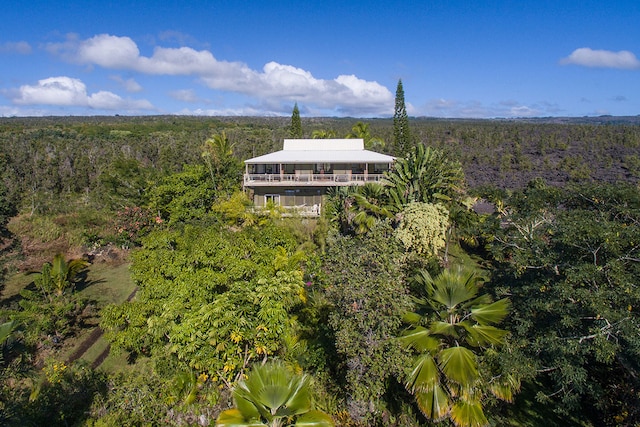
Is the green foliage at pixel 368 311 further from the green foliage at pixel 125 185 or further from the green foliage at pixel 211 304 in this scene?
the green foliage at pixel 125 185

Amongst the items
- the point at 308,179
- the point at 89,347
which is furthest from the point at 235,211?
the point at 89,347

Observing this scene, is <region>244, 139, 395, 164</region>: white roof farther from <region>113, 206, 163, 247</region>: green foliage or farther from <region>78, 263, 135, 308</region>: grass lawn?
<region>78, 263, 135, 308</region>: grass lawn

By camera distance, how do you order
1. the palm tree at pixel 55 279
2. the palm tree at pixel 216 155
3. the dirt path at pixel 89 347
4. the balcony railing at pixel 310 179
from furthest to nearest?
→ the palm tree at pixel 216 155 → the balcony railing at pixel 310 179 → the palm tree at pixel 55 279 → the dirt path at pixel 89 347

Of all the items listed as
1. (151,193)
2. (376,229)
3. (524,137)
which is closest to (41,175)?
(151,193)

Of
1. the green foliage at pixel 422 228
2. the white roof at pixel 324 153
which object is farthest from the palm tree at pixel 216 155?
the green foliage at pixel 422 228

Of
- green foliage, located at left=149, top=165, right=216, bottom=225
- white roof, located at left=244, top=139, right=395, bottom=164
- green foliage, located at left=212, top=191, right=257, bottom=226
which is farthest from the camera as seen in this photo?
white roof, located at left=244, top=139, right=395, bottom=164

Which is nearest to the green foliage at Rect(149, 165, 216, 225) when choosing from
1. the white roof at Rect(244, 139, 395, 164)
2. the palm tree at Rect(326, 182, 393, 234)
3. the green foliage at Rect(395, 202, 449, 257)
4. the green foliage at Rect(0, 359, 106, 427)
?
the white roof at Rect(244, 139, 395, 164)

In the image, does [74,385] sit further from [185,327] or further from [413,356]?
[413,356]
